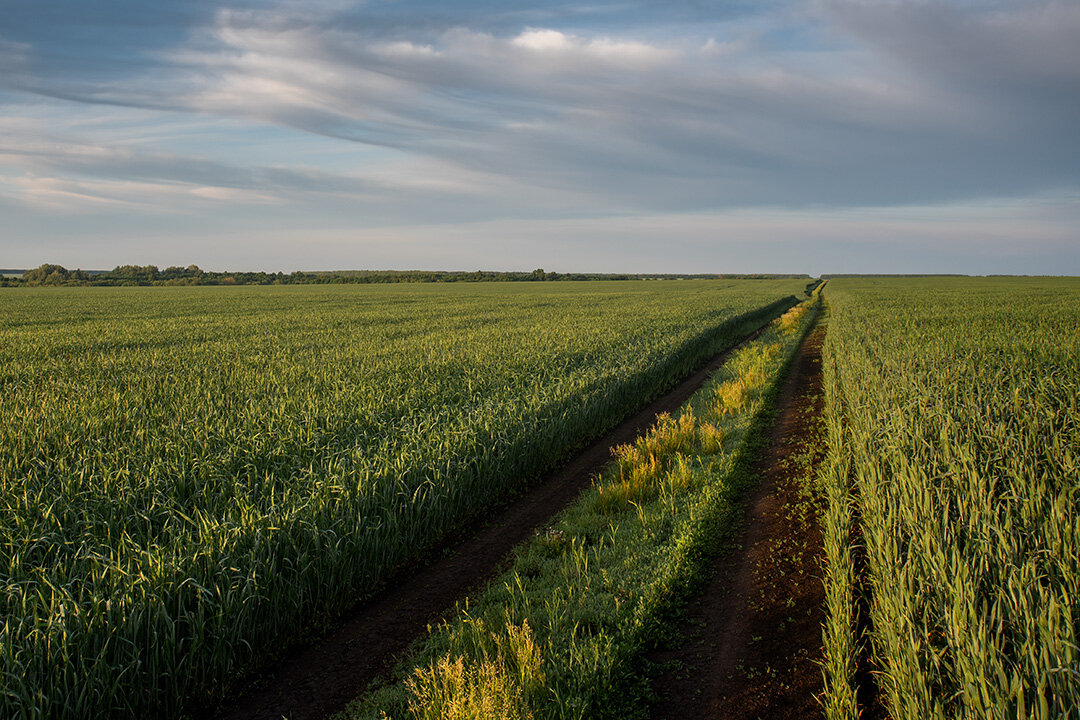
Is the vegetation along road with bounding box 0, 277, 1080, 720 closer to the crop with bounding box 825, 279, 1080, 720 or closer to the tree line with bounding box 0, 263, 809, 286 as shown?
the crop with bounding box 825, 279, 1080, 720

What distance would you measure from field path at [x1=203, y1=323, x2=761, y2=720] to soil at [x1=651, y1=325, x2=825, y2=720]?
2.25 meters

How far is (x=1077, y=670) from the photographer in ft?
9.21

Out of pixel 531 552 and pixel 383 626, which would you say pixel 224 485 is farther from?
pixel 531 552

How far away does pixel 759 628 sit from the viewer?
5.21 meters

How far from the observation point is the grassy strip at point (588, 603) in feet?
13.4

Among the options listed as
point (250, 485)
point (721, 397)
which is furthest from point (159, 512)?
point (721, 397)

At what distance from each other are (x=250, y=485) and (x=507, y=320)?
21946 millimetres

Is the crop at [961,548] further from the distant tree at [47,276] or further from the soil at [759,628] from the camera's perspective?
the distant tree at [47,276]

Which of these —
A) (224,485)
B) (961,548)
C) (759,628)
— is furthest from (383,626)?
(961,548)

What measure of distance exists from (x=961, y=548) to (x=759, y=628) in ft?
5.94

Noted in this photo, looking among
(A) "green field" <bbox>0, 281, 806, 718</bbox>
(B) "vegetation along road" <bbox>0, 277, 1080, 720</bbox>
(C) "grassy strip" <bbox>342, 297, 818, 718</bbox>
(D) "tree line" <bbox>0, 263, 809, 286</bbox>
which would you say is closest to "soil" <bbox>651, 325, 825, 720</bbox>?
(B) "vegetation along road" <bbox>0, 277, 1080, 720</bbox>

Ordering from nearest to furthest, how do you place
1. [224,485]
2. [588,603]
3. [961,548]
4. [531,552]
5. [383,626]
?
1. [961,548]
2. [588,603]
3. [383,626]
4. [224,485]
5. [531,552]

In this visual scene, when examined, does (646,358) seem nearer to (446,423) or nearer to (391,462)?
(446,423)

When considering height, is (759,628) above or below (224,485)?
below
